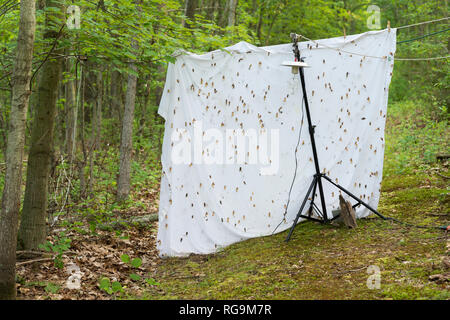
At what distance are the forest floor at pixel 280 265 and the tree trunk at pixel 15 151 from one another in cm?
43

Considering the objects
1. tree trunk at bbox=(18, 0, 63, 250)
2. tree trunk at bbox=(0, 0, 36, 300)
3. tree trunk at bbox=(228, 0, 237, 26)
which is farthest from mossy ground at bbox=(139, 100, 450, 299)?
tree trunk at bbox=(228, 0, 237, 26)

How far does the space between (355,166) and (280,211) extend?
112 cm

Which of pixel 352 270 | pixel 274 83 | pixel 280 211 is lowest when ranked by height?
pixel 352 270

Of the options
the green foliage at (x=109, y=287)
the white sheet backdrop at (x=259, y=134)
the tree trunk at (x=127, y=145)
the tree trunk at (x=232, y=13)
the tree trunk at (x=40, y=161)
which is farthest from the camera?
the tree trunk at (x=232, y=13)

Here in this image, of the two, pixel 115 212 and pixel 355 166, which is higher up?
pixel 355 166

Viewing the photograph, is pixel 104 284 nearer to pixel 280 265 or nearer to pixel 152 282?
pixel 152 282

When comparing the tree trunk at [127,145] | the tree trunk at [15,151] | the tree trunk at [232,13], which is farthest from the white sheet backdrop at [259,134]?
the tree trunk at [232,13]

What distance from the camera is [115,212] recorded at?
695 centimetres

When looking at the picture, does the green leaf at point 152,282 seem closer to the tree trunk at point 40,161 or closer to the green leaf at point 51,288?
the green leaf at point 51,288

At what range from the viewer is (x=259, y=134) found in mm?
5230

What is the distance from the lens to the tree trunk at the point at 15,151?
9.98ft

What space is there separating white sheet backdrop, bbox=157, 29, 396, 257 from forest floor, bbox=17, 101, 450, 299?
35cm
